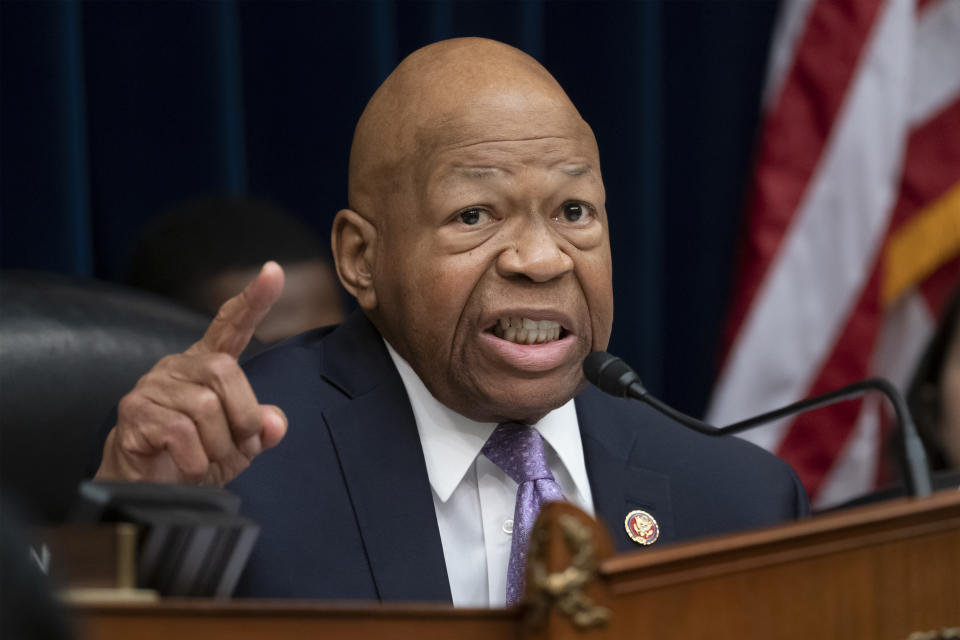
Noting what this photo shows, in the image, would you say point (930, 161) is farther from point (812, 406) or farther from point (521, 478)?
point (812, 406)

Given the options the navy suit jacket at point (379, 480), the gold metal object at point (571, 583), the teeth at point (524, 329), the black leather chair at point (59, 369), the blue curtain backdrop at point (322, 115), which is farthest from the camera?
the blue curtain backdrop at point (322, 115)

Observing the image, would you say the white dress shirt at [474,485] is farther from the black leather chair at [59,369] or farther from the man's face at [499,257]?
the black leather chair at [59,369]

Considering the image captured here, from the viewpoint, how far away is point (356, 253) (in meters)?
1.67

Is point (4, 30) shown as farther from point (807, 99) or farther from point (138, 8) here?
point (807, 99)

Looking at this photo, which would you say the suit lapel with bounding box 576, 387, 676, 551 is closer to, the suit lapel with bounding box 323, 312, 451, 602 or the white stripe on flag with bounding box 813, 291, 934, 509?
the suit lapel with bounding box 323, 312, 451, 602

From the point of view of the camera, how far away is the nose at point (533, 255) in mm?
1528

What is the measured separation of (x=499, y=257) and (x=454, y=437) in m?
0.22

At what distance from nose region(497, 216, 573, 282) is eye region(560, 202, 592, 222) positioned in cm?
5

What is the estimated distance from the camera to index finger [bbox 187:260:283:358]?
1.32 meters

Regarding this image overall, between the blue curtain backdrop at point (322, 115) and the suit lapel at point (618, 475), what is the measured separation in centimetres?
123

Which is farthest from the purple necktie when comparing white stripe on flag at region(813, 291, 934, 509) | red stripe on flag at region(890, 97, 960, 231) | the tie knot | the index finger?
red stripe on flag at region(890, 97, 960, 231)

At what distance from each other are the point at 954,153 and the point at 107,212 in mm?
1822

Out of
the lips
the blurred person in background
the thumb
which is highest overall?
the blurred person in background

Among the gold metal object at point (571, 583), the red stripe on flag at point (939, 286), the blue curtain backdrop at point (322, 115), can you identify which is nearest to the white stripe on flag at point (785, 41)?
the blue curtain backdrop at point (322, 115)
